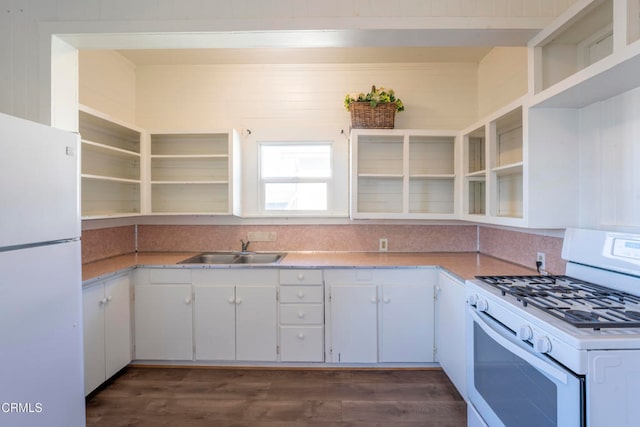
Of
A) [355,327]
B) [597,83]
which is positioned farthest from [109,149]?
[597,83]

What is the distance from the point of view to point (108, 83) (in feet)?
9.01

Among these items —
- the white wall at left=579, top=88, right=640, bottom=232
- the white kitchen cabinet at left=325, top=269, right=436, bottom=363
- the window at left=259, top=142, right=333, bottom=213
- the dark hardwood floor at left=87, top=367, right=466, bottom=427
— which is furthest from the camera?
the window at left=259, top=142, right=333, bottom=213

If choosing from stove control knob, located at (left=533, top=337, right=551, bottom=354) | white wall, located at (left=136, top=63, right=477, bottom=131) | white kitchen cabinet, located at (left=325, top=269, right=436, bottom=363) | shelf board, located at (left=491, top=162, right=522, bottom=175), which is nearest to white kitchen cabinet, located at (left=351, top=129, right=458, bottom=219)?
white wall, located at (left=136, top=63, right=477, bottom=131)

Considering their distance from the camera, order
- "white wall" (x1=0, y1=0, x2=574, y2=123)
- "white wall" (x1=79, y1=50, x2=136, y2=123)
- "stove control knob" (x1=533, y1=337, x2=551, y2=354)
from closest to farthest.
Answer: "stove control knob" (x1=533, y1=337, x2=551, y2=354) < "white wall" (x1=0, y1=0, x2=574, y2=123) < "white wall" (x1=79, y1=50, x2=136, y2=123)

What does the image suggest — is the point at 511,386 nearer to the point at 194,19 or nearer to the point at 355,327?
the point at 355,327

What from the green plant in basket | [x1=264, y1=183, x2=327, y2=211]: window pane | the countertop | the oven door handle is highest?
the green plant in basket

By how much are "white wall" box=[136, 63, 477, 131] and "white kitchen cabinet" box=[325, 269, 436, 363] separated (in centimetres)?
162

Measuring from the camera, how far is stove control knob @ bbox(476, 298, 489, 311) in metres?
1.50

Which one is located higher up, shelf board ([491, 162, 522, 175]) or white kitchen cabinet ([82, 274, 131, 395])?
shelf board ([491, 162, 522, 175])

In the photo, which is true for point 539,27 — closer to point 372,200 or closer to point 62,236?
point 372,200

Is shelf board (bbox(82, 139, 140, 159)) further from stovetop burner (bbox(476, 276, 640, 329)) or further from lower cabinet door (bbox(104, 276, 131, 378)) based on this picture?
stovetop burner (bbox(476, 276, 640, 329))

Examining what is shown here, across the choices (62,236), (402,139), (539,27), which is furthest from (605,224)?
(62,236)

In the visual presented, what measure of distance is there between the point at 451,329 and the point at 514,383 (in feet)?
2.86

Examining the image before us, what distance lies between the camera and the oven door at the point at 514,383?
1.02m
